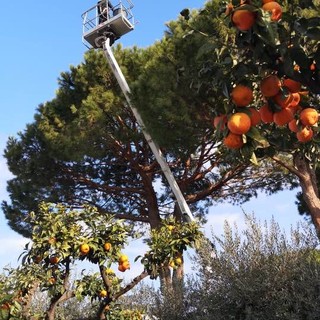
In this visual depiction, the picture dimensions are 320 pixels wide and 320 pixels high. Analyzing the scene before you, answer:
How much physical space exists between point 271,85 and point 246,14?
284mm

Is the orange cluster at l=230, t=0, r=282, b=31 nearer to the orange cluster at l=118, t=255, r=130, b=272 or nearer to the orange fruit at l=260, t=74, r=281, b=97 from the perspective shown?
the orange fruit at l=260, t=74, r=281, b=97

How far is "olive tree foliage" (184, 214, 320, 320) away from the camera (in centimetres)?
557

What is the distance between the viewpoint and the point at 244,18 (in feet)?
4.64

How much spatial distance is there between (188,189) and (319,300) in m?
9.89

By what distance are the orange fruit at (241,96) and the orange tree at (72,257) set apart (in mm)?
3743

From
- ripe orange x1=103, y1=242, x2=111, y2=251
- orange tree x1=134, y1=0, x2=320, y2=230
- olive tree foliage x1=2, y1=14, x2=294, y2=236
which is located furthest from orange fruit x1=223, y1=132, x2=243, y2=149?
olive tree foliage x1=2, y1=14, x2=294, y2=236

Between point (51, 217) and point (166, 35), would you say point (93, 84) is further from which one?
point (51, 217)

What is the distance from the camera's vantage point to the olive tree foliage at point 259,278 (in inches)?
219

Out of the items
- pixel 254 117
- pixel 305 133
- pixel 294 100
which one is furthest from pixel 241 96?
pixel 305 133

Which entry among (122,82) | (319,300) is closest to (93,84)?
(122,82)

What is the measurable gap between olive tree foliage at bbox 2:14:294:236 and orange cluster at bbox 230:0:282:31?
9.31 metres

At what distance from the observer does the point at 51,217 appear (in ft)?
16.9

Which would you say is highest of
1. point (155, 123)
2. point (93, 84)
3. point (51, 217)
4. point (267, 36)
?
point (93, 84)

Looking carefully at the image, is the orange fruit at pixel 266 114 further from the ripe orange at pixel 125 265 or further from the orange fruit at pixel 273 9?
the ripe orange at pixel 125 265
